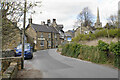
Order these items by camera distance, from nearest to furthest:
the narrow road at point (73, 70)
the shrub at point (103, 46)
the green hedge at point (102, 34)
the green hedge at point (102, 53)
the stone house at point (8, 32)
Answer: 1. the stone house at point (8, 32)
2. the narrow road at point (73, 70)
3. the green hedge at point (102, 53)
4. the shrub at point (103, 46)
5. the green hedge at point (102, 34)

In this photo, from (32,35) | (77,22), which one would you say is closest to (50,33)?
(32,35)

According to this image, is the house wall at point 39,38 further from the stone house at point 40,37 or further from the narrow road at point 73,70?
the narrow road at point 73,70

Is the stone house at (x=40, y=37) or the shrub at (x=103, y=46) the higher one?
the stone house at (x=40, y=37)

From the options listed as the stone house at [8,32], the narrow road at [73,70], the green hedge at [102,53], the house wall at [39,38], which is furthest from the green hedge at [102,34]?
the house wall at [39,38]

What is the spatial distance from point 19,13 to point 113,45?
22.5ft

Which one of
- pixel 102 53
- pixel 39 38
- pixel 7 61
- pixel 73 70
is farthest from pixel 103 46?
pixel 39 38

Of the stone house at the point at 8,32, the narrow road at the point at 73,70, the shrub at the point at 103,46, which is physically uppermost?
the stone house at the point at 8,32

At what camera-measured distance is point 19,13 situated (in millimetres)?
6301

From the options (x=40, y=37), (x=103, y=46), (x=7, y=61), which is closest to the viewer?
(x=7, y=61)

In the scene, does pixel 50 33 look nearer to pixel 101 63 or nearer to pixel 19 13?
pixel 101 63

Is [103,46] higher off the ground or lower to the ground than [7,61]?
higher

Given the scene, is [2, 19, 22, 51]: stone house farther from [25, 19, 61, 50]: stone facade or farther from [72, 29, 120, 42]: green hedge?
[25, 19, 61, 50]: stone facade

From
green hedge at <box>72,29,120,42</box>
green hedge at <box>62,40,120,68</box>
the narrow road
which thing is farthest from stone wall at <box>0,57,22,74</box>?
green hedge at <box>72,29,120,42</box>

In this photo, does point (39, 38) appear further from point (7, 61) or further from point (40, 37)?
point (7, 61)
